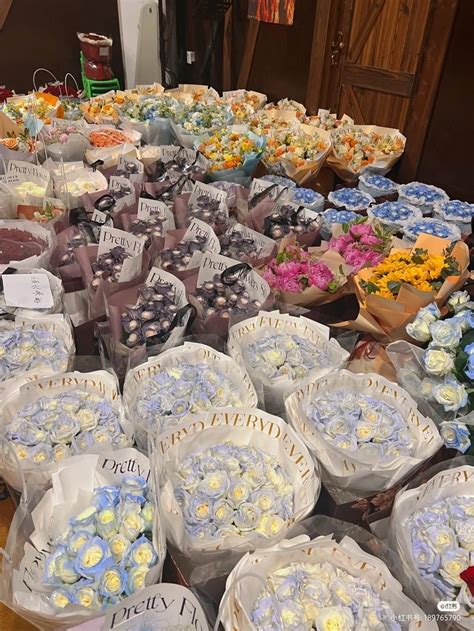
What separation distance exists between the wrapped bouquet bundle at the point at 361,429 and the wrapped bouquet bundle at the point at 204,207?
109 centimetres

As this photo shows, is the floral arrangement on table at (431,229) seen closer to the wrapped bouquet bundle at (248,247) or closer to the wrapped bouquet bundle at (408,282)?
the wrapped bouquet bundle at (408,282)

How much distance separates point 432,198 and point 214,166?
1.24m

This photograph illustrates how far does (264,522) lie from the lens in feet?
3.30

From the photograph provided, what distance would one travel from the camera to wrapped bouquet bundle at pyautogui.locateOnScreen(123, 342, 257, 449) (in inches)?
48.9

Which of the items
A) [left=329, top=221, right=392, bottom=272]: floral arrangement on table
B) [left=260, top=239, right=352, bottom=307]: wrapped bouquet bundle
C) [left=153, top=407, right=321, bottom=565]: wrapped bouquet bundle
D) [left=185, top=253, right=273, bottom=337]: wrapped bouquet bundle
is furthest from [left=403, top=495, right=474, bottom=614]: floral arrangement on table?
[left=329, top=221, right=392, bottom=272]: floral arrangement on table

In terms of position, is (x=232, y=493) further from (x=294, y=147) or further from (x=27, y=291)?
(x=294, y=147)

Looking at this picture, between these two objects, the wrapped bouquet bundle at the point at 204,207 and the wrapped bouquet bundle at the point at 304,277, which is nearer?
the wrapped bouquet bundle at the point at 304,277

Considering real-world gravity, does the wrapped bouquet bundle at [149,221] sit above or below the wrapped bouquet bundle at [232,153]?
below

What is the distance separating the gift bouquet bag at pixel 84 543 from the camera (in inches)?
33.9

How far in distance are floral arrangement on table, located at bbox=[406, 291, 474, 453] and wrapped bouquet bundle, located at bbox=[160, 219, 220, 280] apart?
823 mm

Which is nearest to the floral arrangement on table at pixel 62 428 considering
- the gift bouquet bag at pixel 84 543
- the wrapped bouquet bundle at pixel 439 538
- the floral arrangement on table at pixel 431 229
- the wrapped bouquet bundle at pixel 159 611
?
the gift bouquet bag at pixel 84 543

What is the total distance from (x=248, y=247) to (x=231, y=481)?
119 centimetres

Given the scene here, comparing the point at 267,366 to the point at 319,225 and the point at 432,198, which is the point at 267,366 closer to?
the point at 319,225

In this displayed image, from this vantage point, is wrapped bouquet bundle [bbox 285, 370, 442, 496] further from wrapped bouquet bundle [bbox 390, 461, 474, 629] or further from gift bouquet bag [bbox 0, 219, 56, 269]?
gift bouquet bag [bbox 0, 219, 56, 269]
